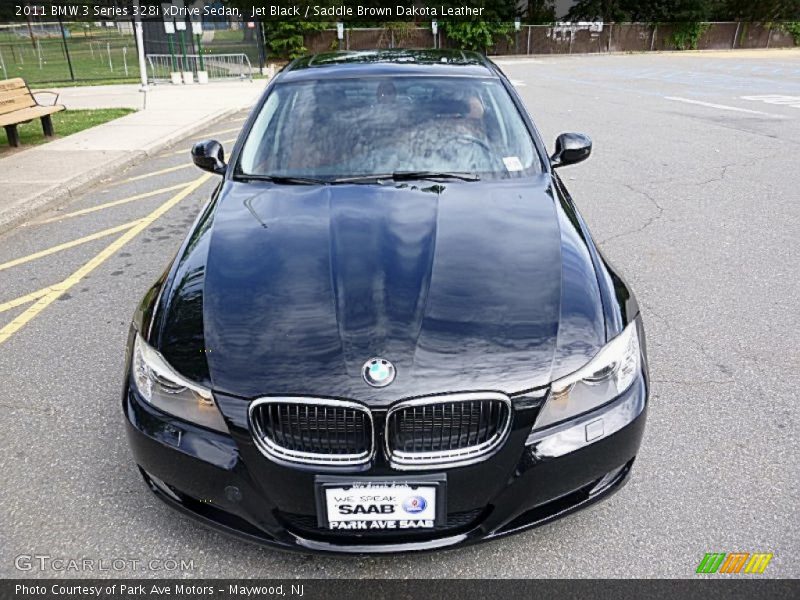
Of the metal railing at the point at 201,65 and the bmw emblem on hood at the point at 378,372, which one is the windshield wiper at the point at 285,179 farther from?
the metal railing at the point at 201,65

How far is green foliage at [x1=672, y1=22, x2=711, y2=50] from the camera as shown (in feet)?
139

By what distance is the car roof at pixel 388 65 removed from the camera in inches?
147

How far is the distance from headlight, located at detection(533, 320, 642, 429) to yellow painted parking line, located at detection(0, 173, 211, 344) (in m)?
3.40

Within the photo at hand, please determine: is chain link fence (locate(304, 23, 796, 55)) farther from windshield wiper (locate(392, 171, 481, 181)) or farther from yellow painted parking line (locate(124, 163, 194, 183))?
windshield wiper (locate(392, 171, 481, 181))

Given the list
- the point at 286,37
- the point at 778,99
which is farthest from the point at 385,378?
the point at 286,37

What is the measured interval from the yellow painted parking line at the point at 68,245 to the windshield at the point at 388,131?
280cm

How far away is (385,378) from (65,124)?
11335 mm

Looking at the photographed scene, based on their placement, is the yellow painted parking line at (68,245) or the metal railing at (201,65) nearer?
the yellow painted parking line at (68,245)

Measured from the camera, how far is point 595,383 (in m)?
2.05

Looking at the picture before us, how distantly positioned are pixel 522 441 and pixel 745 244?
4.28m

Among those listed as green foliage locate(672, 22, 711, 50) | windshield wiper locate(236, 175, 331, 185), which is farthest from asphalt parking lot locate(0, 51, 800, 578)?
green foliage locate(672, 22, 711, 50)

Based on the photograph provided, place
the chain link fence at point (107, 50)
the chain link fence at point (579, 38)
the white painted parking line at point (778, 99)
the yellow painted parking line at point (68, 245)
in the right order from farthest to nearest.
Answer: the chain link fence at point (579, 38) → the chain link fence at point (107, 50) → the white painted parking line at point (778, 99) → the yellow painted parking line at point (68, 245)

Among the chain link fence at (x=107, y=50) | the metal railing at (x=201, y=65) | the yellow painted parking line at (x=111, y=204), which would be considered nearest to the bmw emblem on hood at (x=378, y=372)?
the yellow painted parking line at (x=111, y=204)

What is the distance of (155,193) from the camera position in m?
7.23
